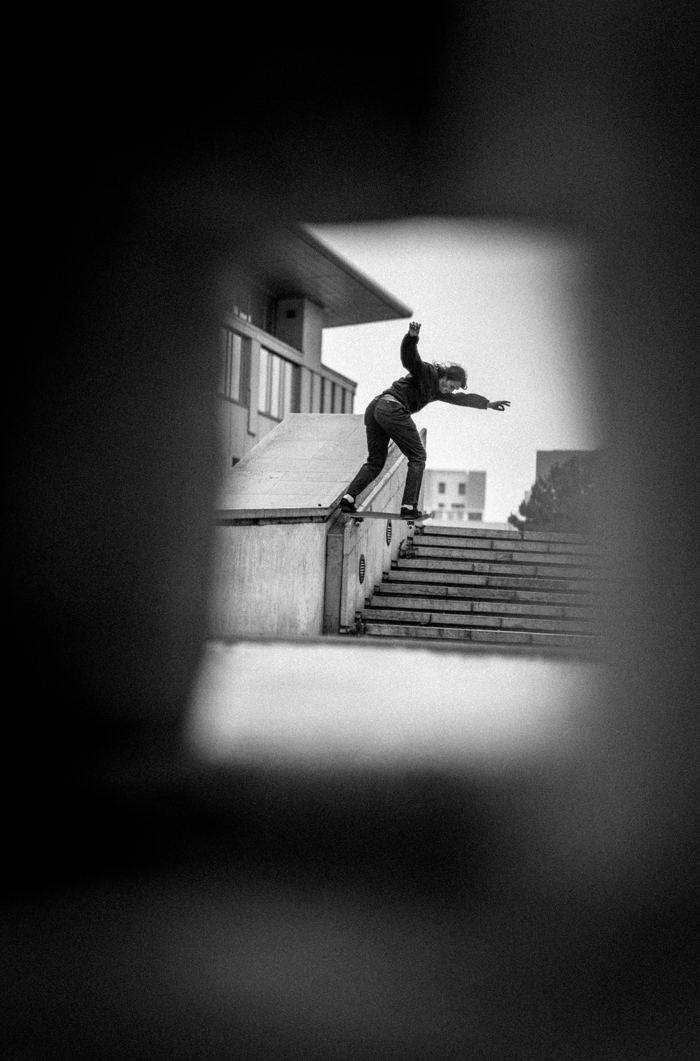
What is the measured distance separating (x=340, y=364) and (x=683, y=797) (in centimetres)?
345

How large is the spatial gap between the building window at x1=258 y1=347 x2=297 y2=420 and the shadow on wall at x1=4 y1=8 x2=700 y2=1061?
2814 mm

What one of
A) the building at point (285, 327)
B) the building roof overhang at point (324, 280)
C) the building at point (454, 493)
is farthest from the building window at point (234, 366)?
the building at point (454, 493)

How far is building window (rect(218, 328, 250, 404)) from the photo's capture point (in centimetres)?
468

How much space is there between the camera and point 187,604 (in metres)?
4.52

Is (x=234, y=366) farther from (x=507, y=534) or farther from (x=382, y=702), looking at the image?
(x=507, y=534)

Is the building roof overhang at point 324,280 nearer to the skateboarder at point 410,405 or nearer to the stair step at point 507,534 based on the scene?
the skateboarder at point 410,405

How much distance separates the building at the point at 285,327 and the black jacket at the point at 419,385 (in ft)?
0.66

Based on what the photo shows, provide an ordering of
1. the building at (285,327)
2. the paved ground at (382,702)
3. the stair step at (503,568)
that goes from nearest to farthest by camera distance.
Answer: the paved ground at (382,702) < the building at (285,327) < the stair step at (503,568)

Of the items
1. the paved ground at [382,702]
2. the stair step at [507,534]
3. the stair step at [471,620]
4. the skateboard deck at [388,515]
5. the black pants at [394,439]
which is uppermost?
the black pants at [394,439]

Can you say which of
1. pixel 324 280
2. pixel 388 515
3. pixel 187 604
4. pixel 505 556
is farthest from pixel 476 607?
pixel 187 604

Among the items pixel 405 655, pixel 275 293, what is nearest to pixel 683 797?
pixel 405 655

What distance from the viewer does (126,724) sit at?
165 inches

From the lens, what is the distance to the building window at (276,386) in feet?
24.0

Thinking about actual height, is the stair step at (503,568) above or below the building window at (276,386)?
below
